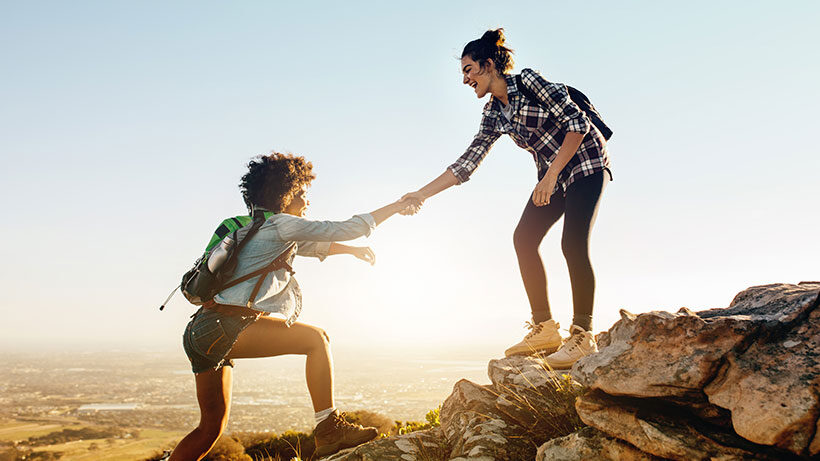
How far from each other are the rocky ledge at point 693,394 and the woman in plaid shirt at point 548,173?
32.8 inches

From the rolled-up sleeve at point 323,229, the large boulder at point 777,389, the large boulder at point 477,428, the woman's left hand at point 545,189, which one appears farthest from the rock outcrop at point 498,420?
the rolled-up sleeve at point 323,229

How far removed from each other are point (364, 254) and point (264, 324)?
1.36m

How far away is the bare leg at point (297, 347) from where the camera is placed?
4.19 metres

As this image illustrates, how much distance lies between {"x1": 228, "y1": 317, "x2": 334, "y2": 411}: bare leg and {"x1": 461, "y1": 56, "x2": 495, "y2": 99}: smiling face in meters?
3.16

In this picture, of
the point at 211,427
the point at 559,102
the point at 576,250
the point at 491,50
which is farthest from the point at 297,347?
the point at 491,50

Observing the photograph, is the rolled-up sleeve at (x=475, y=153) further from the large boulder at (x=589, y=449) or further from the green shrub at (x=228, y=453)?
the green shrub at (x=228, y=453)

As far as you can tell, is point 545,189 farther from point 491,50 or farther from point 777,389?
point 777,389

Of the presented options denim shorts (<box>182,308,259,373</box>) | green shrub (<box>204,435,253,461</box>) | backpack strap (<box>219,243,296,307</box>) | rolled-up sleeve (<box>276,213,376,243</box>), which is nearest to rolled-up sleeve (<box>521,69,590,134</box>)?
rolled-up sleeve (<box>276,213,376,243</box>)

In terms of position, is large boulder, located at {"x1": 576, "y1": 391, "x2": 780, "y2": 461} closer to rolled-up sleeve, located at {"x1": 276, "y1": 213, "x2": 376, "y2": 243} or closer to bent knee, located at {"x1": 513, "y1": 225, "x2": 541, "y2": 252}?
bent knee, located at {"x1": 513, "y1": 225, "x2": 541, "y2": 252}

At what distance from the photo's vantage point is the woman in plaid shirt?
441cm

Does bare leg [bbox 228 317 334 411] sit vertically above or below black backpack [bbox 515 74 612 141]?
below

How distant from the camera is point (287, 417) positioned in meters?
70.1

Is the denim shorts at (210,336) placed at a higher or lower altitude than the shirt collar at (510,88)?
lower

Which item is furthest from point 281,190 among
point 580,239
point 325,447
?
point 580,239
